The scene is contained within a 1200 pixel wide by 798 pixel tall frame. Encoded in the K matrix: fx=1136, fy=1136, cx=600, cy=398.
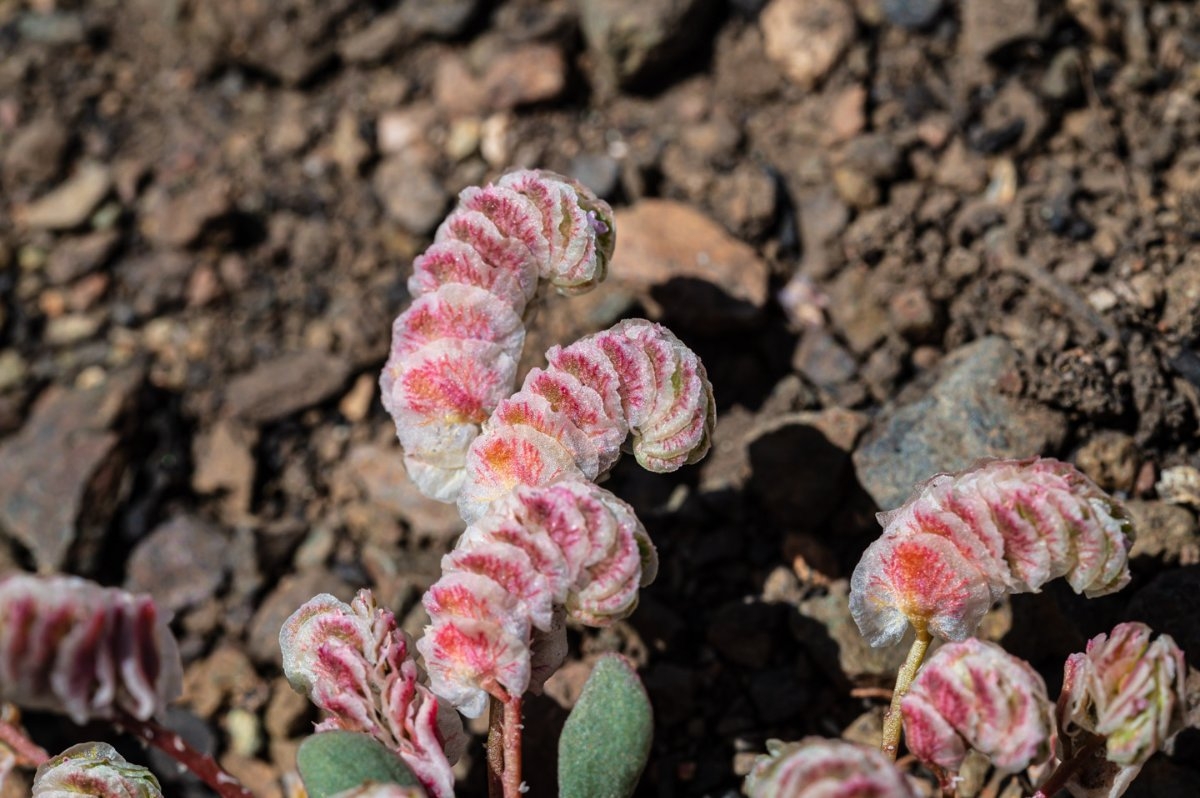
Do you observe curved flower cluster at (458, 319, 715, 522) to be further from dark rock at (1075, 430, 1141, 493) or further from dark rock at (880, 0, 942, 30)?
dark rock at (880, 0, 942, 30)

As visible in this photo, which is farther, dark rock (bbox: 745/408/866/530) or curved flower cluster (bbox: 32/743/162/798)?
dark rock (bbox: 745/408/866/530)

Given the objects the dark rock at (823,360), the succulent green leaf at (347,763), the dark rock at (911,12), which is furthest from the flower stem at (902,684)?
the dark rock at (911,12)

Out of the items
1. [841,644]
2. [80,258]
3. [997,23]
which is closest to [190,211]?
[80,258]

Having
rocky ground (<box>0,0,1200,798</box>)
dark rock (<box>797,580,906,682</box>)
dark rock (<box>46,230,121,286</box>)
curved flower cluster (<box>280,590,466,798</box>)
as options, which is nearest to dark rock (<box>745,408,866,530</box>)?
rocky ground (<box>0,0,1200,798</box>)

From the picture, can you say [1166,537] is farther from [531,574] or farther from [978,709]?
[531,574]

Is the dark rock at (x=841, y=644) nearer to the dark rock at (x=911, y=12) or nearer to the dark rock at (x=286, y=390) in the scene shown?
the dark rock at (x=286, y=390)

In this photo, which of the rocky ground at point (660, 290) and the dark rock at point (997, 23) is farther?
the dark rock at point (997, 23)
